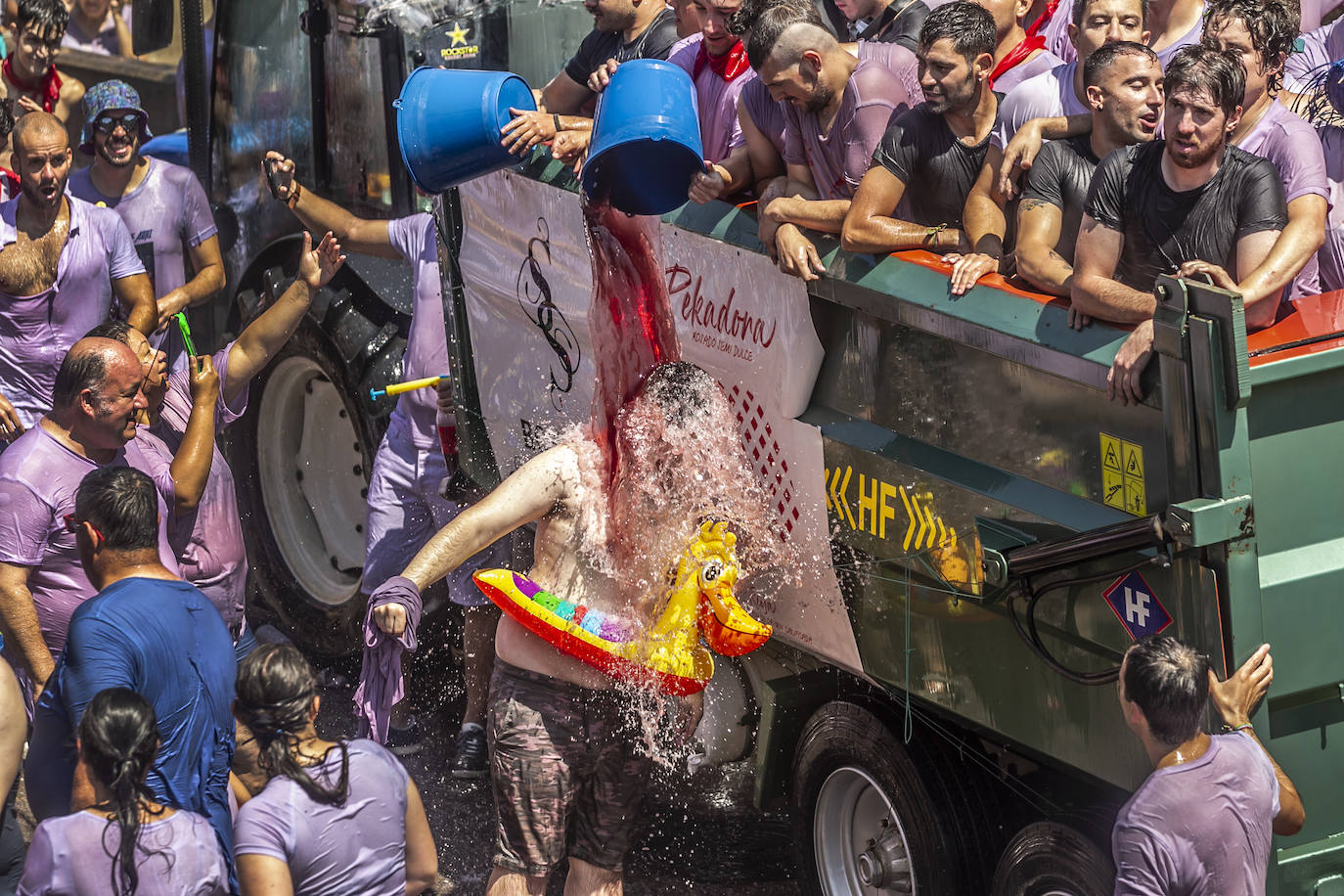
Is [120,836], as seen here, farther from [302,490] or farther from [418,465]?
[302,490]

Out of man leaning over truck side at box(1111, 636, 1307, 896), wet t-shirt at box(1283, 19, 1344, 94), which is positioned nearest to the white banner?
man leaning over truck side at box(1111, 636, 1307, 896)

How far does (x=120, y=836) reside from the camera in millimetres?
3309

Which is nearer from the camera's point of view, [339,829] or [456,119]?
[339,829]

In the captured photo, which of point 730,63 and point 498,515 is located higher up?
point 730,63

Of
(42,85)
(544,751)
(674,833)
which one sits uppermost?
(42,85)

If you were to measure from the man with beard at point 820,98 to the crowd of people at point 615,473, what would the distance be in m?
0.01

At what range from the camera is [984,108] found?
4.75 metres

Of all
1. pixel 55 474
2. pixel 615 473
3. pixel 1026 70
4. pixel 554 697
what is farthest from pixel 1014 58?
pixel 55 474

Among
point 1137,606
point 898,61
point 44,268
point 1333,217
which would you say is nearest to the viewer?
point 1137,606

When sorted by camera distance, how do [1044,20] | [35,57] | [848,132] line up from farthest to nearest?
[35,57] < [1044,20] < [848,132]

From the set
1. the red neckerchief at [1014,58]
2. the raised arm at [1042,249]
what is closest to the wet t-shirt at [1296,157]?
the raised arm at [1042,249]

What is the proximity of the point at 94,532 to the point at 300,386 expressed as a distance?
320cm

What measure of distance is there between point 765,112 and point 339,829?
2739mm

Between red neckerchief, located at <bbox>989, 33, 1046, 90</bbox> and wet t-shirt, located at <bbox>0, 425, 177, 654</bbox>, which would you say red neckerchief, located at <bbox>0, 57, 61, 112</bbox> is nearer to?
wet t-shirt, located at <bbox>0, 425, 177, 654</bbox>
